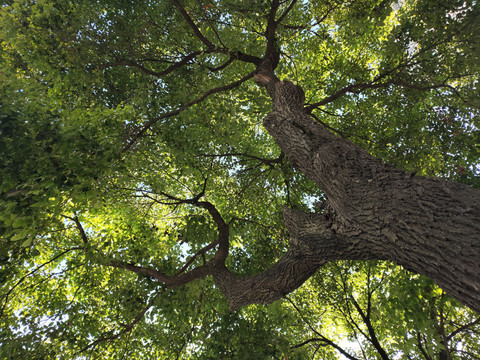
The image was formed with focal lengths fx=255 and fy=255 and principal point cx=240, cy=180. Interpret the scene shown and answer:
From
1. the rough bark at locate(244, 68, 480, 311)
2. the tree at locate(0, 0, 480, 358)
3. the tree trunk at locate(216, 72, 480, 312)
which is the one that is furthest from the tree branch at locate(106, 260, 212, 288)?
the rough bark at locate(244, 68, 480, 311)

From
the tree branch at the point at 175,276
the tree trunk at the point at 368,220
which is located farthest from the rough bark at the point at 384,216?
the tree branch at the point at 175,276

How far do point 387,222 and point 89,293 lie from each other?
26.6 feet

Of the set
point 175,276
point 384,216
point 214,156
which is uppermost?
point 214,156

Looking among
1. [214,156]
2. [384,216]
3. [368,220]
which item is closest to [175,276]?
[214,156]

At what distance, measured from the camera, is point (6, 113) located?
10.6 feet

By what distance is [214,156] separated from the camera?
312 inches

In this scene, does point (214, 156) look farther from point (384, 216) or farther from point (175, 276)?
point (384, 216)

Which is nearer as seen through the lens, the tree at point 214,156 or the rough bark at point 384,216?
the rough bark at point 384,216

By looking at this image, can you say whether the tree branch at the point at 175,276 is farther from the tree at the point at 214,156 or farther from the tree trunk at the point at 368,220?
the tree trunk at the point at 368,220

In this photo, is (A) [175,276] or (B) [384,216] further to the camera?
(A) [175,276]

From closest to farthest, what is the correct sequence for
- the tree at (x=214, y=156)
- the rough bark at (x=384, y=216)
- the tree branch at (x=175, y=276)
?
the rough bark at (x=384, y=216) < the tree at (x=214, y=156) < the tree branch at (x=175, y=276)

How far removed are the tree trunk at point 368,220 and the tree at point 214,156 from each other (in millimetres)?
18

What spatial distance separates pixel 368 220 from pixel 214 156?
5.84 meters

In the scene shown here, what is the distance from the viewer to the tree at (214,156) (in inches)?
114
